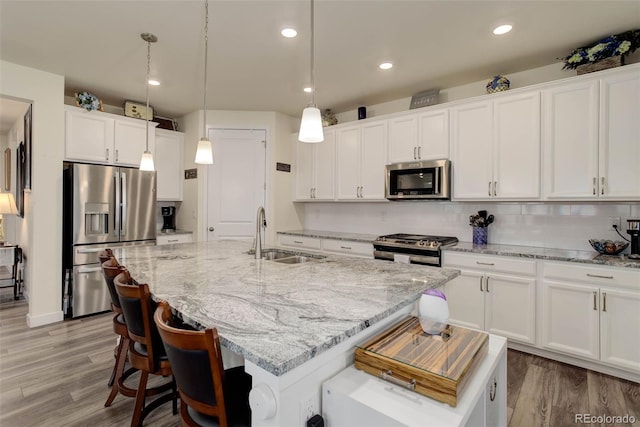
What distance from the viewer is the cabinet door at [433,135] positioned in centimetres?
334

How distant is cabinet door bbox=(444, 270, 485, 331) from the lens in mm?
2877

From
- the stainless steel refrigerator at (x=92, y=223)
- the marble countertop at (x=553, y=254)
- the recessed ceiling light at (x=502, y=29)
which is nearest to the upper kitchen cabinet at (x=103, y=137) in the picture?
the stainless steel refrigerator at (x=92, y=223)

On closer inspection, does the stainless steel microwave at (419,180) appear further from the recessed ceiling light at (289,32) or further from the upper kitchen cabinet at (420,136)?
the recessed ceiling light at (289,32)

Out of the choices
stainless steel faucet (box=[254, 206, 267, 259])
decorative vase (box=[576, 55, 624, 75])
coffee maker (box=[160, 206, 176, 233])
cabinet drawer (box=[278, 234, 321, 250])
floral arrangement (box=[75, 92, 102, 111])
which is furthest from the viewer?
coffee maker (box=[160, 206, 176, 233])

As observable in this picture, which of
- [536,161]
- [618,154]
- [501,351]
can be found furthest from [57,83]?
[618,154]

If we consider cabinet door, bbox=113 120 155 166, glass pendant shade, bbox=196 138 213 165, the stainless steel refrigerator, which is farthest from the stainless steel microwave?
cabinet door, bbox=113 120 155 166

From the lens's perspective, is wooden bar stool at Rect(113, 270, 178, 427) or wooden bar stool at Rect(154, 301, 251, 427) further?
wooden bar stool at Rect(113, 270, 178, 427)

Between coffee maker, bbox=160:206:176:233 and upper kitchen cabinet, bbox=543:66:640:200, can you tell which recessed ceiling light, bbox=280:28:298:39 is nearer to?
upper kitchen cabinet, bbox=543:66:640:200

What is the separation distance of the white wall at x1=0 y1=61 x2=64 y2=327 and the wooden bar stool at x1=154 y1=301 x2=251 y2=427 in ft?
10.5

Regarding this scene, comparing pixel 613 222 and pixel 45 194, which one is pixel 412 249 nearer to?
pixel 613 222

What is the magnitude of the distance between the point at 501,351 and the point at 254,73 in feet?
10.6

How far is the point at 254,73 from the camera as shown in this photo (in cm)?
331

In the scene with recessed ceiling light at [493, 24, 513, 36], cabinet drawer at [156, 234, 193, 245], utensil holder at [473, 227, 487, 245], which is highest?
recessed ceiling light at [493, 24, 513, 36]

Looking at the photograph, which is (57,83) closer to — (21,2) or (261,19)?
(21,2)
